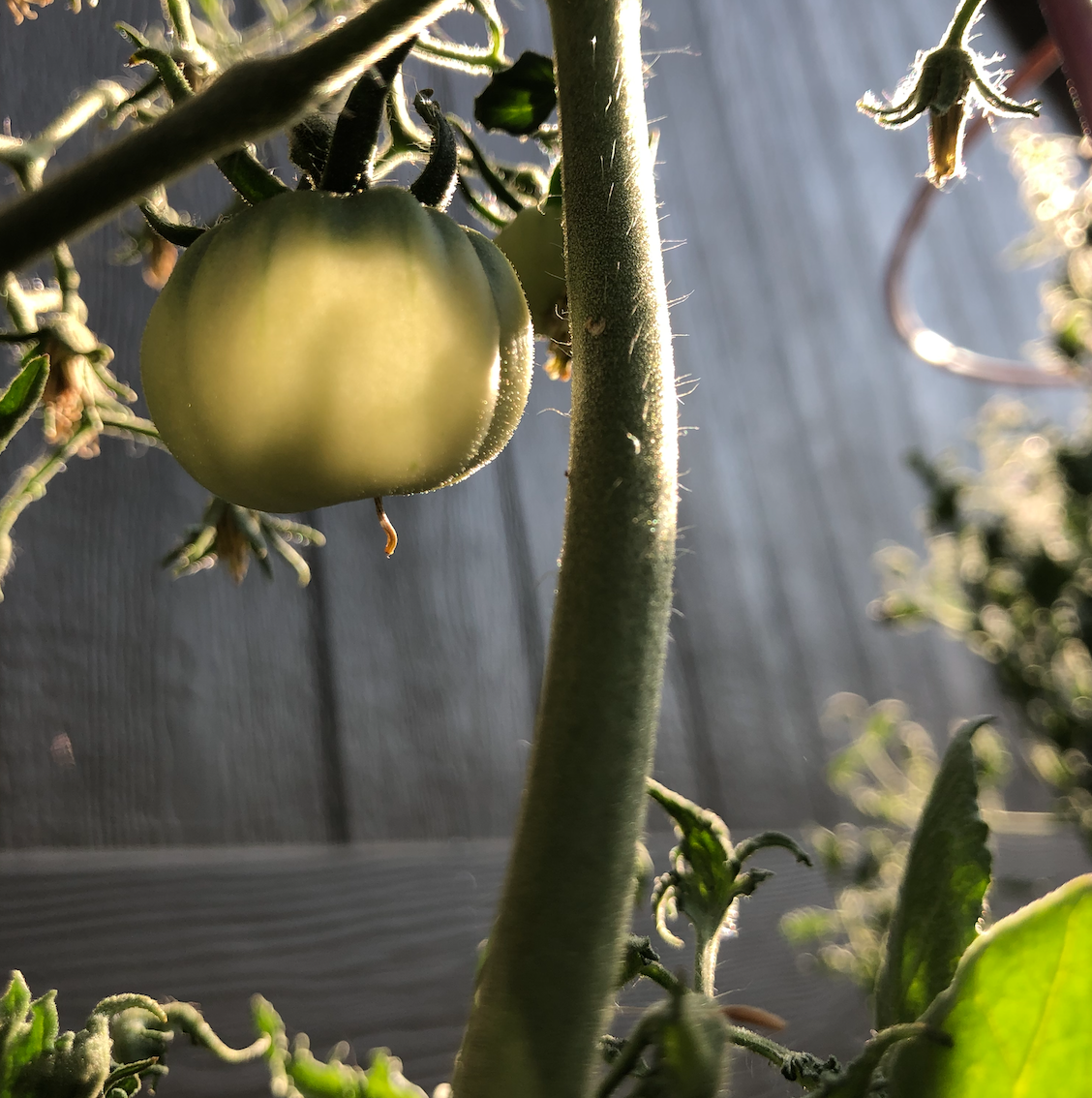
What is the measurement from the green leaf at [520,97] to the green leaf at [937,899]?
20 cm

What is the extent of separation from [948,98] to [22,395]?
0.78 ft

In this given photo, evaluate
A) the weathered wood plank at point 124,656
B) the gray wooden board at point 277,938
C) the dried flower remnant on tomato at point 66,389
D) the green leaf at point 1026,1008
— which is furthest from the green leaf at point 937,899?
the weathered wood plank at point 124,656

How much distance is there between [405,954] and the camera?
495mm

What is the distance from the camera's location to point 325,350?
167 mm

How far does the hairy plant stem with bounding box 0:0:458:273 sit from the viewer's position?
11cm

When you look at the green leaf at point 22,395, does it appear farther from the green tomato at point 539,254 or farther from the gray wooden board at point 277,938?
the gray wooden board at point 277,938

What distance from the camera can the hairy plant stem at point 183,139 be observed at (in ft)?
0.35

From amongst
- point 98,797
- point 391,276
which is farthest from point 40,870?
point 391,276

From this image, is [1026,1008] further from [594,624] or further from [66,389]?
[66,389]

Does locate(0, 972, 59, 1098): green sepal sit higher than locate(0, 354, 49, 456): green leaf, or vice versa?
locate(0, 354, 49, 456): green leaf

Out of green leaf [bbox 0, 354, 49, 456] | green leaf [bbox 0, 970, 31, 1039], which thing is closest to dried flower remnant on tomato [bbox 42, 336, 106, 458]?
green leaf [bbox 0, 354, 49, 456]

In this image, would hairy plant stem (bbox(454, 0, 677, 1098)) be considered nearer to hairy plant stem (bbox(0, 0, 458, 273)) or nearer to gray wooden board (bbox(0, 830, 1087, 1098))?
hairy plant stem (bbox(0, 0, 458, 273))

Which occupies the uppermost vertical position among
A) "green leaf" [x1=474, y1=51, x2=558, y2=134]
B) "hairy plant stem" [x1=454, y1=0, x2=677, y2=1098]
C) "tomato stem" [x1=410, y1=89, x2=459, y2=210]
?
"green leaf" [x1=474, y1=51, x2=558, y2=134]

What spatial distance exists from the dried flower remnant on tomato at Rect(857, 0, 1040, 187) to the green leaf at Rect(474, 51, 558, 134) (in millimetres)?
83
